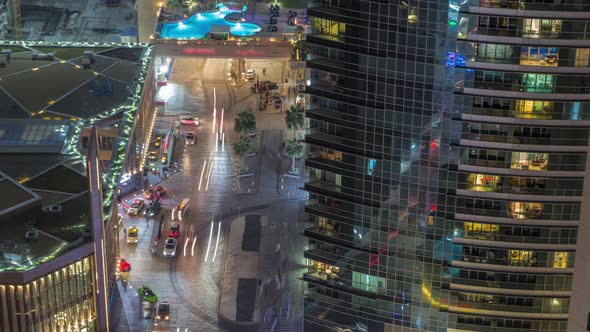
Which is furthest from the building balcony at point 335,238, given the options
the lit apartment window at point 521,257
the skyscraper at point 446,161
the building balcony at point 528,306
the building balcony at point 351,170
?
the lit apartment window at point 521,257

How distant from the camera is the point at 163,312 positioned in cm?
19012

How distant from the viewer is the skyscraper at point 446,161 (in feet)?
503

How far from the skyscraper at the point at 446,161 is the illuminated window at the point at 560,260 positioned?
173mm

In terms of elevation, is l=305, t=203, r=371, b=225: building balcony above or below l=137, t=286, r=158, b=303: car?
above

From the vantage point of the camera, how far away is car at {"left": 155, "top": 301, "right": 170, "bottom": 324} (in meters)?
189

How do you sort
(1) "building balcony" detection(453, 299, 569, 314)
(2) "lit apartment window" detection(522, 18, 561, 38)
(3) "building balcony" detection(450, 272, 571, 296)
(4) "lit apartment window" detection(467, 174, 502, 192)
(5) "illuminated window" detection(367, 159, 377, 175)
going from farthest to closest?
(5) "illuminated window" detection(367, 159, 377, 175), (1) "building balcony" detection(453, 299, 569, 314), (3) "building balcony" detection(450, 272, 571, 296), (4) "lit apartment window" detection(467, 174, 502, 192), (2) "lit apartment window" detection(522, 18, 561, 38)

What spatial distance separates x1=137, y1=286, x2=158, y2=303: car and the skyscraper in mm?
26783

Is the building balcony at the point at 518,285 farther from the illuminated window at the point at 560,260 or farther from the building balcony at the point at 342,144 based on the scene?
the building balcony at the point at 342,144

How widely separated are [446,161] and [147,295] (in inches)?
2169

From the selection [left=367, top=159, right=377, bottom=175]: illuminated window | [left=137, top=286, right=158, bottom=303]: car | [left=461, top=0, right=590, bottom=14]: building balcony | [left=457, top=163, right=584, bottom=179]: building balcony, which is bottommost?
[left=137, top=286, right=158, bottom=303]: car

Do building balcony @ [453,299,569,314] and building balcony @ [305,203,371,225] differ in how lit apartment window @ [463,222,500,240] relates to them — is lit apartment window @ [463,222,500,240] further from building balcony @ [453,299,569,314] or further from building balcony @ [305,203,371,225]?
building balcony @ [305,203,371,225]

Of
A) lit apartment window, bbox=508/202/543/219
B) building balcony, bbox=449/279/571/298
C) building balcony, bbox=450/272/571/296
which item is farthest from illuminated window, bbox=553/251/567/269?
lit apartment window, bbox=508/202/543/219

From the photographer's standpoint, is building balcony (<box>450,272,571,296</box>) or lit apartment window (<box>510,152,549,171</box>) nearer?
lit apartment window (<box>510,152,549,171</box>)

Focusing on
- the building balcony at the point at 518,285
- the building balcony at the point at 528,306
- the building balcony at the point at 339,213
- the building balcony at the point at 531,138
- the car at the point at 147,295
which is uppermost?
the building balcony at the point at 531,138
